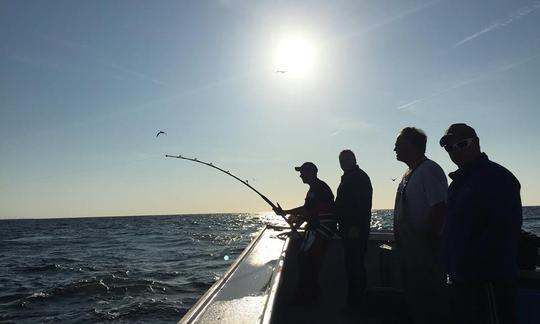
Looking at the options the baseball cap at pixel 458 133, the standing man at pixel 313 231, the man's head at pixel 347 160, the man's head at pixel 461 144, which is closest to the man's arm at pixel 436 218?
the man's head at pixel 461 144

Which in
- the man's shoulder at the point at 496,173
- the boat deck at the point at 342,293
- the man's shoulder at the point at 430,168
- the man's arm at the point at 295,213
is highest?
the man's shoulder at the point at 430,168

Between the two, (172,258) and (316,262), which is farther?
(172,258)

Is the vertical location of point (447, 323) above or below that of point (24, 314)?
above

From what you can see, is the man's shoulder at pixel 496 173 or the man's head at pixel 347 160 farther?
the man's head at pixel 347 160

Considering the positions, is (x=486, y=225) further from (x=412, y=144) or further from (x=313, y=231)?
(x=313, y=231)

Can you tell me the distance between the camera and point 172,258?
1681 centimetres

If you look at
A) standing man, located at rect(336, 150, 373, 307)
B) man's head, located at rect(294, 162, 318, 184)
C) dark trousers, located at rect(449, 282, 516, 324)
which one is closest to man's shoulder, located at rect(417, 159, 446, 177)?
dark trousers, located at rect(449, 282, 516, 324)

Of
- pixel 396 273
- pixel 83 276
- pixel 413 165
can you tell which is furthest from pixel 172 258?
pixel 413 165

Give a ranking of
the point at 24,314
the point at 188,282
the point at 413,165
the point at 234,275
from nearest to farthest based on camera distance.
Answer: the point at 413,165, the point at 234,275, the point at 24,314, the point at 188,282

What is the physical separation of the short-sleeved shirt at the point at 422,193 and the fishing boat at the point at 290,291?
3.18 feet

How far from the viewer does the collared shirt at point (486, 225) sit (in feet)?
6.31

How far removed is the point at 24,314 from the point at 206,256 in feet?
29.2

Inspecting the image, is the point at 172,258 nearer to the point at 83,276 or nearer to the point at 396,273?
the point at 83,276

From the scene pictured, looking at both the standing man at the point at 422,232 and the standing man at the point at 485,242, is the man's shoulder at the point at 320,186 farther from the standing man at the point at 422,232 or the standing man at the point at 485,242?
the standing man at the point at 485,242
